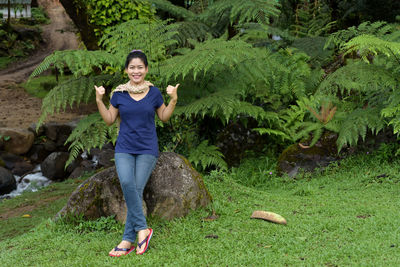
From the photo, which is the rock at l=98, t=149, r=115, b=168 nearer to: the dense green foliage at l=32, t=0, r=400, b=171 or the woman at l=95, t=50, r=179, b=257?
the dense green foliage at l=32, t=0, r=400, b=171

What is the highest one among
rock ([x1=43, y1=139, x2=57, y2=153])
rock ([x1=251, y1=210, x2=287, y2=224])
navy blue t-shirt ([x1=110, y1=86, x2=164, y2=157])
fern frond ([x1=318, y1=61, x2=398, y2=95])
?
fern frond ([x1=318, y1=61, x2=398, y2=95])

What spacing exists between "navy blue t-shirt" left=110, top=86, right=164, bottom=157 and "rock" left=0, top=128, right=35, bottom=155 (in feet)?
25.6

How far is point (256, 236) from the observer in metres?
3.87

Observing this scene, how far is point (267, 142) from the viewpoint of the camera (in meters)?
6.74

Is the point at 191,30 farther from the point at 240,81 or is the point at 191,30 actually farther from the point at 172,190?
the point at 172,190

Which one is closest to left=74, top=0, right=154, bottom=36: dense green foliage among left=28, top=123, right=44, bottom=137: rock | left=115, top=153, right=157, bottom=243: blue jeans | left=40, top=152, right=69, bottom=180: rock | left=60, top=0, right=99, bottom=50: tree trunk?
left=60, top=0, right=99, bottom=50: tree trunk

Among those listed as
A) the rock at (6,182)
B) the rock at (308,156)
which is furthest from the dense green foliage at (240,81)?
the rock at (6,182)

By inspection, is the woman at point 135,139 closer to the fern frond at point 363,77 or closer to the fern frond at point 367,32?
the fern frond at point 363,77

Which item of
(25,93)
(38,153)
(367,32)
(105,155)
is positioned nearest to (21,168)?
(38,153)

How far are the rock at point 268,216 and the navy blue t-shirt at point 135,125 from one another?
3.99 feet

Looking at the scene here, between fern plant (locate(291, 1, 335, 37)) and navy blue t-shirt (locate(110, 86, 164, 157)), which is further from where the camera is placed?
fern plant (locate(291, 1, 335, 37))

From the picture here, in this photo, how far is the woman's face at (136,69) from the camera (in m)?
3.85

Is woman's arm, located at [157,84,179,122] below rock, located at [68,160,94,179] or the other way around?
the other way around

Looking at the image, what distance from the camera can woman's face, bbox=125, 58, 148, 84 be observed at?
385 cm
